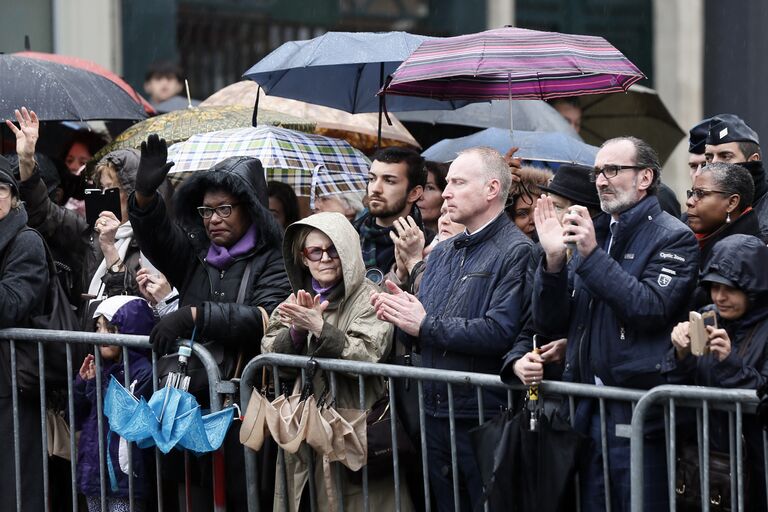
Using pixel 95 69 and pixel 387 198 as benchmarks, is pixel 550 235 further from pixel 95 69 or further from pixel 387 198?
pixel 95 69

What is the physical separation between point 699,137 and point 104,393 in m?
3.32

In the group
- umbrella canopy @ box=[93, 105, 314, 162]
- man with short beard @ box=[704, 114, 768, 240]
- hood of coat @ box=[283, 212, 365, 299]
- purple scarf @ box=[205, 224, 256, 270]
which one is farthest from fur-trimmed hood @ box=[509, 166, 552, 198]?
umbrella canopy @ box=[93, 105, 314, 162]

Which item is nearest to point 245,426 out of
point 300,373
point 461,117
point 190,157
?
point 300,373

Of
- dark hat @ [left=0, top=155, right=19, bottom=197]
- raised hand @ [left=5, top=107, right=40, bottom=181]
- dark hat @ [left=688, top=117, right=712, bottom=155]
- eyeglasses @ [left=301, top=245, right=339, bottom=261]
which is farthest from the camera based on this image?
raised hand @ [left=5, top=107, right=40, bottom=181]

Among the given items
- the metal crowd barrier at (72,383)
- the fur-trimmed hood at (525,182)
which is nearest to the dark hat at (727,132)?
the fur-trimmed hood at (525,182)

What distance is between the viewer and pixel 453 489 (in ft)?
20.2

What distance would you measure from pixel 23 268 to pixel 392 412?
228 centimetres

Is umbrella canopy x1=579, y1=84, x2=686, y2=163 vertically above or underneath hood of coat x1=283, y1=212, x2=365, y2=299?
above

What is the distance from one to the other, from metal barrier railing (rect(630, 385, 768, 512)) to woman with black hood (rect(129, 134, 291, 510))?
2127mm

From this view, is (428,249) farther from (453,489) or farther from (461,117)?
(461,117)

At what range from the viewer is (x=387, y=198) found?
754 centimetres

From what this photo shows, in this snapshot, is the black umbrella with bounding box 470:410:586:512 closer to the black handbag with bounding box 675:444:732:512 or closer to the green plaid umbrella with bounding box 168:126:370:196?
the black handbag with bounding box 675:444:732:512

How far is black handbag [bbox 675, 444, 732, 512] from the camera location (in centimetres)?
527

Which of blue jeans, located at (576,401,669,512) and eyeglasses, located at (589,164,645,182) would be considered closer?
blue jeans, located at (576,401,669,512)
